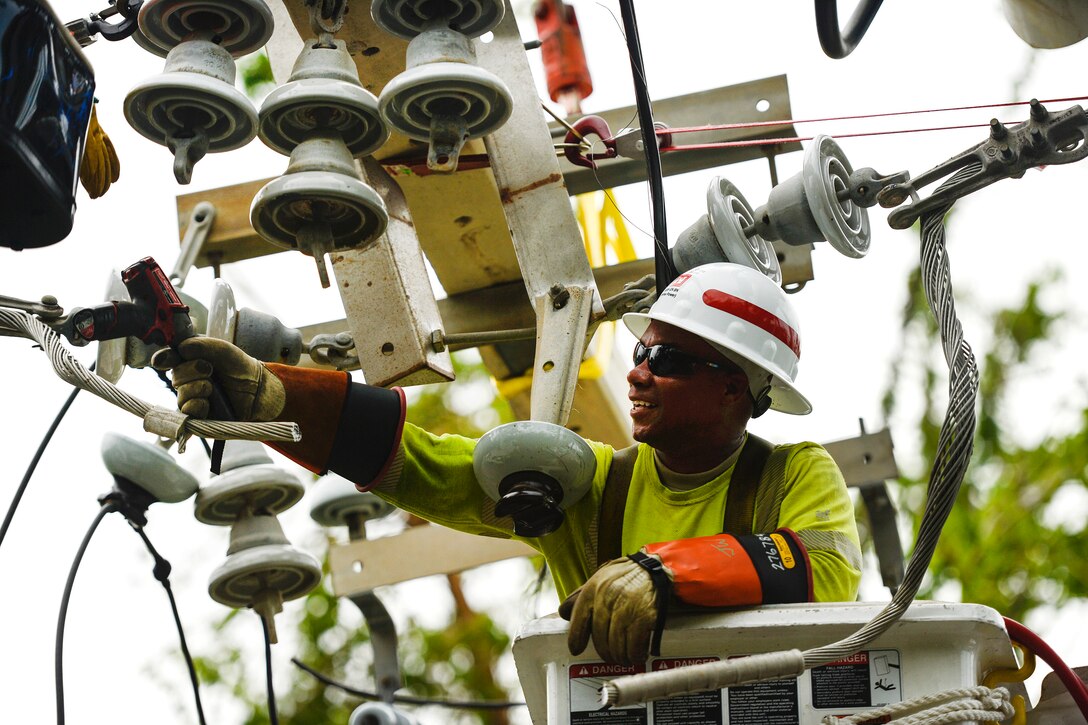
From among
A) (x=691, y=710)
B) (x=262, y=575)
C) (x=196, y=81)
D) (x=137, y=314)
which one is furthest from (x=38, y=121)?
(x=262, y=575)

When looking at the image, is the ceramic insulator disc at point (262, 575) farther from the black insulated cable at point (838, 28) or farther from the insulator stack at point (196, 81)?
the black insulated cable at point (838, 28)

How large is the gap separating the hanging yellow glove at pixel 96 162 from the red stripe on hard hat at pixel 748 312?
4.91 ft

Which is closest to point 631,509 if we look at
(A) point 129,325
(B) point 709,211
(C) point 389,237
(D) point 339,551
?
(B) point 709,211

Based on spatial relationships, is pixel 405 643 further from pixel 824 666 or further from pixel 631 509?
pixel 824 666

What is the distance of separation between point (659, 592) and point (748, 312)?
43.5 inches

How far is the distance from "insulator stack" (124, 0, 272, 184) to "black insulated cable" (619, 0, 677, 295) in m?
0.93

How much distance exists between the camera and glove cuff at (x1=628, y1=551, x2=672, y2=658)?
2869 millimetres

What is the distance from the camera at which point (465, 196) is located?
4707mm

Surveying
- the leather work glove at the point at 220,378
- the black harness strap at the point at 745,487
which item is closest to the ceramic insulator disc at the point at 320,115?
the leather work glove at the point at 220,378

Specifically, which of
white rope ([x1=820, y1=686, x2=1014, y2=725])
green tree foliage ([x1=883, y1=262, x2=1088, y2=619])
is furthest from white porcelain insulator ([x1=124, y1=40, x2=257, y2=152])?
green tree foliage ([x1=883, y1=262, x2=1088, y2=619])

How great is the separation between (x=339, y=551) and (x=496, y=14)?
276 centimetres

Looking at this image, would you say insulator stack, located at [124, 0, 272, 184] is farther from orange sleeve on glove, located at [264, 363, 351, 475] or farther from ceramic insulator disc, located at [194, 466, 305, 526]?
ceramic insulator disc, located at [194, 466, 305, 526]

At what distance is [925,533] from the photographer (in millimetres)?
2643

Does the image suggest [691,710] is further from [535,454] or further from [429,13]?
[429,13]
